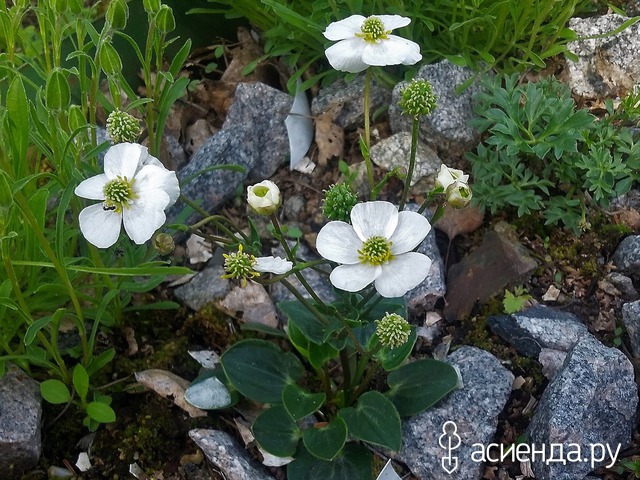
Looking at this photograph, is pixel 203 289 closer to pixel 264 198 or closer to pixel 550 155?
pixel 264 198

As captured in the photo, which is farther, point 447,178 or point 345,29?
point 345,29

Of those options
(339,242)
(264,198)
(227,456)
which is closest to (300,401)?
(227,456)

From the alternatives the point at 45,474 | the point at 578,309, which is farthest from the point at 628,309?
the point at 45,474

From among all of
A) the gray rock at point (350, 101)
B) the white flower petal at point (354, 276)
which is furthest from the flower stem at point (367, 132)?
the gray rock at point (350, 101)

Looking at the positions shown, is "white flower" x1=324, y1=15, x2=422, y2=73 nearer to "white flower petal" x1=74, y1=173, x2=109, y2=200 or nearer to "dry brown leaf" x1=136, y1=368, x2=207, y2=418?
"white flower petal" x1=74, y1=173, x2=109, y2=200

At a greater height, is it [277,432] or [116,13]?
[116,13]

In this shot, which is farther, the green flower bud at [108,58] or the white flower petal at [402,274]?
the green flower bud at [108,58]

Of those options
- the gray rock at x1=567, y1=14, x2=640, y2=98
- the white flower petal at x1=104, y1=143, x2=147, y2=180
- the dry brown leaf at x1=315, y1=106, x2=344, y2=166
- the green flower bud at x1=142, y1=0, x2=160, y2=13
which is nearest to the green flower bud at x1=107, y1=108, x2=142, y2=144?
the white flower petal at x1=104, y1=143, x2=147, y2=180

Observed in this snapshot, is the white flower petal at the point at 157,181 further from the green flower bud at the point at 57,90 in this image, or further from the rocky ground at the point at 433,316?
the rocky ground at the point at 433,316
